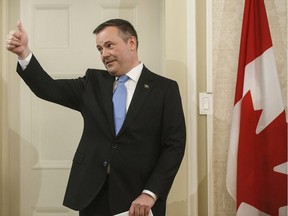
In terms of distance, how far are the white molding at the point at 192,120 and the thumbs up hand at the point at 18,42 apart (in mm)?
845

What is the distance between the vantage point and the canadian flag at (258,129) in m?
1.70

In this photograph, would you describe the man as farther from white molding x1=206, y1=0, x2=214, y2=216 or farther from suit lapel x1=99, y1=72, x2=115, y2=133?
white molding x1=206, y1=0, x2=214, y2=216

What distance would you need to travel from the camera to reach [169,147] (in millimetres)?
1409

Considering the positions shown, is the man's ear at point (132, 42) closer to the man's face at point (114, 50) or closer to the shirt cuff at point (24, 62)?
the man's face at point (114, 50)

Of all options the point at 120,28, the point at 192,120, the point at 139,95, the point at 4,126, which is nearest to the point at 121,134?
the point at 139,95

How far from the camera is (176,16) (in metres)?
1.87

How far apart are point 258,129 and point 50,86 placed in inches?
39.1

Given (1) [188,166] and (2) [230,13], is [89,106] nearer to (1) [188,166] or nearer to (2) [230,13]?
(1) [188,166]

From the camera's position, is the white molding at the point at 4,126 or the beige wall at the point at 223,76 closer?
the beige wall at the point at 223,76

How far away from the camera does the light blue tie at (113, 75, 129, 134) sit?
1440 mm

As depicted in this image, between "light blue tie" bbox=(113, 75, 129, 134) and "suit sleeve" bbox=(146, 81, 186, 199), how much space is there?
0.17 meters

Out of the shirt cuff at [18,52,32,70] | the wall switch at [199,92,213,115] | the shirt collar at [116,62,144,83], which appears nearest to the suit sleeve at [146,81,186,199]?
the shirt collar at [116,62,144,83]

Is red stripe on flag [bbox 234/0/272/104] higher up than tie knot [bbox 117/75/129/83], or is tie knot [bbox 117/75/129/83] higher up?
red stripe on flag [bbox 234/0/272/104]

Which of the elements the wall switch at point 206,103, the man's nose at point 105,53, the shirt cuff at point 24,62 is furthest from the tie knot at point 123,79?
the wall switch at point 206,103
